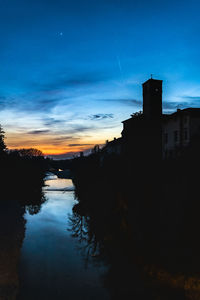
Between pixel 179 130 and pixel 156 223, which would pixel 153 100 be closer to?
pixel 179 130

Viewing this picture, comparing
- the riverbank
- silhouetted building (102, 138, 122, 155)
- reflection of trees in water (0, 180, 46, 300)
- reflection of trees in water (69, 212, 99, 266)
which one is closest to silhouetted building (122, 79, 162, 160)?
silhouetted building (102, 138, 122, 155)

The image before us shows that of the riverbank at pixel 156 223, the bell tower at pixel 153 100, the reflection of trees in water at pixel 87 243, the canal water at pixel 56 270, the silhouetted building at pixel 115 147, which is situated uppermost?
the bell tower at pixel 153 100

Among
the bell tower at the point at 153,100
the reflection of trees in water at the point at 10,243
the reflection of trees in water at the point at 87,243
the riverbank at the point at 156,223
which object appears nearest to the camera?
the reflection of trees in water at the point at 10,243

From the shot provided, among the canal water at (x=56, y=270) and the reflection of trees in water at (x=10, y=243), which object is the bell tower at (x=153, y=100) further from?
the canal water at (x=56, y=270)

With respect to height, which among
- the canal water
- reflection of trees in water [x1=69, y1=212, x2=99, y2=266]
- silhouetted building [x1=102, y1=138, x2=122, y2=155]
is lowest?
the canal water

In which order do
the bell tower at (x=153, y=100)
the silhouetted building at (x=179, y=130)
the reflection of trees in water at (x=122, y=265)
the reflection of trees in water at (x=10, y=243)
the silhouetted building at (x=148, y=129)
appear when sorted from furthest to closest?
the bell tower at (x=153, y=100) < the silhouetted building at (x=148, y=129) < the silhouetted building at (x=179, y=130) < the reflection of trees in water at (x=10, y=243) < the reflection of trees in water at (x=122, y=265)

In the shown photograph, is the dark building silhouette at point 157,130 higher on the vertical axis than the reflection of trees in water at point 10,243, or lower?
higher

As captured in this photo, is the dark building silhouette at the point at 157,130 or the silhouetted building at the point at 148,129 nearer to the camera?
the dark building silhouette at the point at 157,130

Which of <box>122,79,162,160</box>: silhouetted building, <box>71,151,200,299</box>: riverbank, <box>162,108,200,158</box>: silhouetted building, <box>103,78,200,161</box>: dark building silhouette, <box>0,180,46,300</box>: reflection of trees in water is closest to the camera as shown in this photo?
<box>0,180,46,300</box>: reflection of trees in water

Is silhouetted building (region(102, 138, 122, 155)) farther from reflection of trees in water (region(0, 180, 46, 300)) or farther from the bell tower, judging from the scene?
reflection of trees in water (region(0, 180, 46, 300))

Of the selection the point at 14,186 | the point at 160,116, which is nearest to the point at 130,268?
the point at 160,116

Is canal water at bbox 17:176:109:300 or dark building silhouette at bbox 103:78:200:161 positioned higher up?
dark building silhouette at bbox 103:78:200:161

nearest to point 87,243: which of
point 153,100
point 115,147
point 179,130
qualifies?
point 179,130

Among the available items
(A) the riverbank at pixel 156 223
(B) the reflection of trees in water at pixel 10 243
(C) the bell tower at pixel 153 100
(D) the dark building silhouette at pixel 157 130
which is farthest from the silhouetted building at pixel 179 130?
(B) the reflection of trees in water at pixel 10 243
